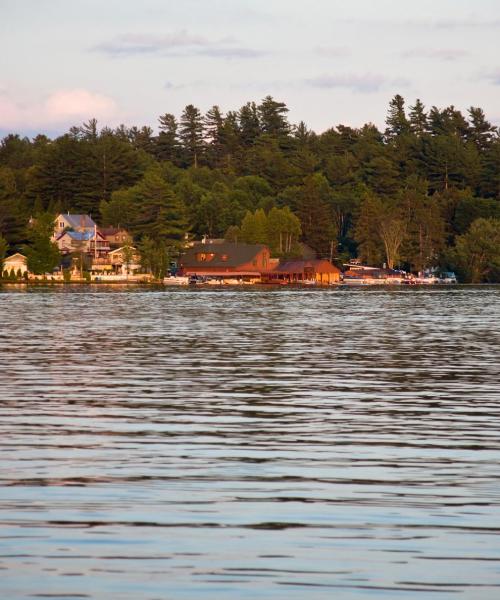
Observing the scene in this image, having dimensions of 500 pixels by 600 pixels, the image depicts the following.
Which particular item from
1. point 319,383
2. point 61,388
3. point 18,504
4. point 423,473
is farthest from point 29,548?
point 319,383

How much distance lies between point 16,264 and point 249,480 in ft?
573

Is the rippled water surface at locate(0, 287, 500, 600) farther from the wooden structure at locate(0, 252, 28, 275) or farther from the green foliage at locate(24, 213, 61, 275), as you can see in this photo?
the wooden structure at locate(0, 252, 28, 275)

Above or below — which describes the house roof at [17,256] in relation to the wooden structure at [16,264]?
above

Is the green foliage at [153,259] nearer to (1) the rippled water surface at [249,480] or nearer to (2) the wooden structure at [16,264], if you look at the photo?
(2) the wooden structure at [16,264]

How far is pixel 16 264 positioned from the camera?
610 feet

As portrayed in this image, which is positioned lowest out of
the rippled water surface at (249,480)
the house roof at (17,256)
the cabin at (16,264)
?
the rippled water surface at (249,480)

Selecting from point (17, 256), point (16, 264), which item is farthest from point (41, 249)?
point (16, 264)

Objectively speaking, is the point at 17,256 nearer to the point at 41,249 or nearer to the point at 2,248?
the point at 41,249

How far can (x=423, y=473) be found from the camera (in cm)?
1533

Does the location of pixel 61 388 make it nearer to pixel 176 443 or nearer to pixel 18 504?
pixel 176 443

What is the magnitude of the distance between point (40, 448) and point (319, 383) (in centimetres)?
1172

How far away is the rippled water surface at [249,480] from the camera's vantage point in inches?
409

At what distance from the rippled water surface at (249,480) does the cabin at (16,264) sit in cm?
15258

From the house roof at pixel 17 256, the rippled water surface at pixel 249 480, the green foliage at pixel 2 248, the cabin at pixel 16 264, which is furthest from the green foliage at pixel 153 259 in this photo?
the rippled water surface at pixel 249 480
